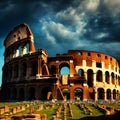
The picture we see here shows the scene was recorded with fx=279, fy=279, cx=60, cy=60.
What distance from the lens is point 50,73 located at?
54.7 m

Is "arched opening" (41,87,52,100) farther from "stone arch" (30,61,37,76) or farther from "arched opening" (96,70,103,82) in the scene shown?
"arched opening" (96,70,103,82)

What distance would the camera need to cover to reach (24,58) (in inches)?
2132

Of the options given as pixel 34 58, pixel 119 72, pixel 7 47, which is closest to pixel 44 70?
pixel 34 58

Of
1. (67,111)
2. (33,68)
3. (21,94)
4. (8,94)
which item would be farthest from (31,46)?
(67,111)

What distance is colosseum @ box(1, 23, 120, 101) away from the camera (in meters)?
50.1

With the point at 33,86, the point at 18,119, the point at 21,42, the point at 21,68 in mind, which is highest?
the point at 21,42

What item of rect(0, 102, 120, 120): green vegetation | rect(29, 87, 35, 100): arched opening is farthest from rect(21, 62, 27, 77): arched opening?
rect(0, 102, 120, 120): green vegetation

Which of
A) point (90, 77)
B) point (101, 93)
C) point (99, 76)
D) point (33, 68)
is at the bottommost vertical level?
point (101, 93)

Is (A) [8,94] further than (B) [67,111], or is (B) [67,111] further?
(A) [8,94]

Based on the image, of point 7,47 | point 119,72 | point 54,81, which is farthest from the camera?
point 119,72

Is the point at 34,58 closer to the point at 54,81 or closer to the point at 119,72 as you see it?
the point at 54,81

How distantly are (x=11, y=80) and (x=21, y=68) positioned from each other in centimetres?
407

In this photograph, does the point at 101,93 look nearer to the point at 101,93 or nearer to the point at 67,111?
the point at 101,93

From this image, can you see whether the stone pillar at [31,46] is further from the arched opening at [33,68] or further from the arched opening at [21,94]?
the arched opening at [21,94]
